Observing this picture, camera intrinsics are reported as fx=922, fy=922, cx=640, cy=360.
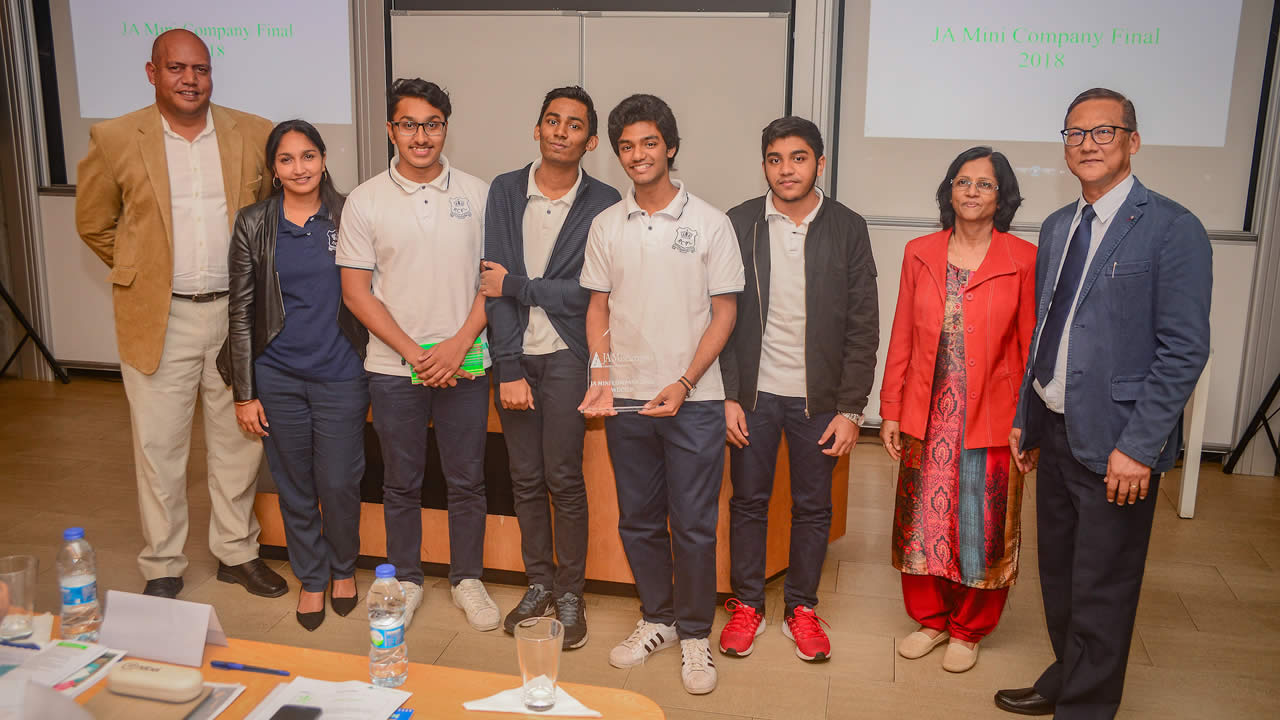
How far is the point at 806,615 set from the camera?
116 inches

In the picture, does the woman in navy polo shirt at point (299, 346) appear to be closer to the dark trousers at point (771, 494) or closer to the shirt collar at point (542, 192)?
the shirt collar at point (542, 192)

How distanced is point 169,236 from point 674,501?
72.5 inches

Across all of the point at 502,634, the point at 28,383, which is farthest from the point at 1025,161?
the point at 28,383

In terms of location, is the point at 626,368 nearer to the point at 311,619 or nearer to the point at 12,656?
the point at 311,619

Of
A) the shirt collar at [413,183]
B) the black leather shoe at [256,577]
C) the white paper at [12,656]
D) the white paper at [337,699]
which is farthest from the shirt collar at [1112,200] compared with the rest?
the black leather shoe at [256,577]

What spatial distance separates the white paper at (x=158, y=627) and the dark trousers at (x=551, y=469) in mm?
1296

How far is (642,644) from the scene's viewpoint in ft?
9.34

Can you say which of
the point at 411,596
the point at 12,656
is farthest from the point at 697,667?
the point at 12,656

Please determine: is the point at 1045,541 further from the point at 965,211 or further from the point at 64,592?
the point at 64,592

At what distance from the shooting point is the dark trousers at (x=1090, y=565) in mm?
Result: 2318

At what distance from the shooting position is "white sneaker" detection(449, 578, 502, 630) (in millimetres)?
3049

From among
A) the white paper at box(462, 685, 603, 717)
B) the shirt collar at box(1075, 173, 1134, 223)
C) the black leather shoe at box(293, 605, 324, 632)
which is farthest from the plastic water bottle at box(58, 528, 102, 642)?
the shirt collar at box(1075, 173, 1134, 223)

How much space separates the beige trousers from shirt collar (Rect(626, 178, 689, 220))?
149 cm

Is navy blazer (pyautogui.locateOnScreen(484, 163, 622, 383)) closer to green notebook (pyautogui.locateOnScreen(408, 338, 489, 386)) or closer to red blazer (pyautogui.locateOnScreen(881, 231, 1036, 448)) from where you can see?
green notebook (pyautogui.locateOnScreen(408, 338, 489, 386))
